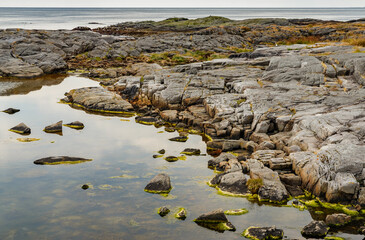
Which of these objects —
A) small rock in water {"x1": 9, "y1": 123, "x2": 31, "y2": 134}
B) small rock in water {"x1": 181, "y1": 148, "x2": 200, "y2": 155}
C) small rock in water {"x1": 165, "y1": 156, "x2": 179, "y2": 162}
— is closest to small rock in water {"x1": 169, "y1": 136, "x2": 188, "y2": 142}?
small rock in water {"x1": 181, "y1": 148, "x2": 200, "y2": 155}

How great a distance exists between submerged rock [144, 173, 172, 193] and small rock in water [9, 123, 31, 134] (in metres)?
13.6

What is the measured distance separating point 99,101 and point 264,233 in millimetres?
23815

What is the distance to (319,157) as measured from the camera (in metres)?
17.6

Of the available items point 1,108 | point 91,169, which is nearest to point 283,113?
point 91,169

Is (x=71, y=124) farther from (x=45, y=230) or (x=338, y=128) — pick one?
(x=338, y=128)

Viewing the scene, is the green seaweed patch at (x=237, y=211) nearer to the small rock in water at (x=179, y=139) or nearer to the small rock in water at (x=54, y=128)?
the small rock in water at (x=179, y=139)

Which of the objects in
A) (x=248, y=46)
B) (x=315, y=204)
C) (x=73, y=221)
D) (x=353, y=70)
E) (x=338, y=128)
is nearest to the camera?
(x=73, y=221)

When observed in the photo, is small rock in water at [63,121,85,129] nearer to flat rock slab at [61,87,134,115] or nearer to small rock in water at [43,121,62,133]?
small rock in water at [43,121,62,133]

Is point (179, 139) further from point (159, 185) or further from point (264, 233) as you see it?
point (264, 233)

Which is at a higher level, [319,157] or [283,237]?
[319,157]

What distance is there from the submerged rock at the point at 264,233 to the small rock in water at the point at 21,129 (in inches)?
773

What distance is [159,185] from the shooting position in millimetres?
17719

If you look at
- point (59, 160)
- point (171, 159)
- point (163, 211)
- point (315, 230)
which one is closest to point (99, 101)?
point (59, 160)

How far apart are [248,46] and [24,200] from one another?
61990 mm
